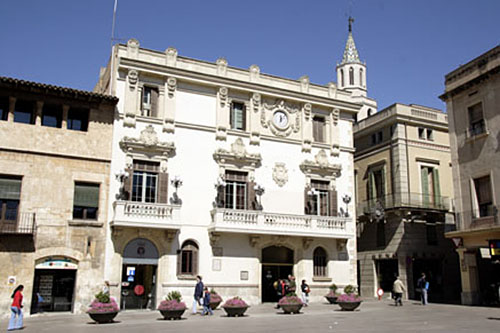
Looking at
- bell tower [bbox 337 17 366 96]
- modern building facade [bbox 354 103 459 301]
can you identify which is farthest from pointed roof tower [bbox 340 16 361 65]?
modern building facade [bbox 354 103 459 301]

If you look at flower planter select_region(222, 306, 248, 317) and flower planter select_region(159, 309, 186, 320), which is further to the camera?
flower planter select_region(222, 306, 248, 317)

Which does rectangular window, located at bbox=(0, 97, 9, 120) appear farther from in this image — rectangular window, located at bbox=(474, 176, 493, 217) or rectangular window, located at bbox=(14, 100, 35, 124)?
rectangular window, located at bbox=(474, 176, 493, 217)

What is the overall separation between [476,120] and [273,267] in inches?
566

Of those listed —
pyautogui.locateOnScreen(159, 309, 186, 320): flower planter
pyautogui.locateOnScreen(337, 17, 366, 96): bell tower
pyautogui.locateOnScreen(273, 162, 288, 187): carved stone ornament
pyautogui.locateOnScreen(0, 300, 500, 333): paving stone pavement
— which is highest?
pyautogui.locateOnScreen(337, 17, 366, 96): bell tower

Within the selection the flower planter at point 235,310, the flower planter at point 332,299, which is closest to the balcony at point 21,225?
the flower planter at point 235,310

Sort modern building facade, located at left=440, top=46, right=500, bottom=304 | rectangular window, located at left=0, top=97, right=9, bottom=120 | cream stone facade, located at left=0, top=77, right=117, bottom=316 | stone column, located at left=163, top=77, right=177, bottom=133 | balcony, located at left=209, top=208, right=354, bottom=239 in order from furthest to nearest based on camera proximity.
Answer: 1. stone column, located at left=163, top=77, right=177, bottom=133
2. modern building facade, located at left=440, top=46, right=500, bottom=304
3. balcony, located at left=209, top=208, right=354, bottom=239
4. rectangular window, located at left=0, top=97, right=9, bottom=120
5. cream stone facade, located at left=0, top=77, right=117, bottom=316

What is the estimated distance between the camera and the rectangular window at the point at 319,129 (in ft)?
105

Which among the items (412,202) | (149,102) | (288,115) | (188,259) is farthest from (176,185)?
(412,202)

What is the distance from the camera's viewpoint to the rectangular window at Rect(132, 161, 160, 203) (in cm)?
2634

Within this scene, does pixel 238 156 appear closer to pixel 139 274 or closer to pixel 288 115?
pixel 288 115

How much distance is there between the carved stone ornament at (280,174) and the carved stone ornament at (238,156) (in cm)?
116

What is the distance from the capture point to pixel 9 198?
23453mm

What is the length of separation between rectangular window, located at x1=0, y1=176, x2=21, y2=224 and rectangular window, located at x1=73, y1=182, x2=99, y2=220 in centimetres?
262

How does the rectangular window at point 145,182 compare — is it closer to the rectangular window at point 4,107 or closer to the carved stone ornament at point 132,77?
the carved stone ornament at point 132,77
